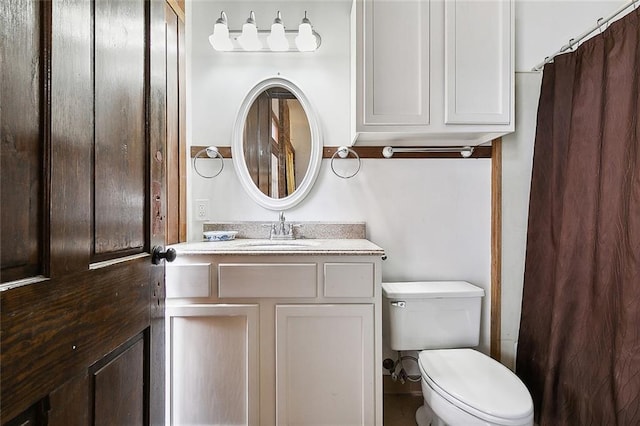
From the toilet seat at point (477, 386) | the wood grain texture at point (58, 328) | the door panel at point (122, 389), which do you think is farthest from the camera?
the toilet seat at point (477, 386)

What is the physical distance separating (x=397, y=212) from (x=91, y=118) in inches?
63.2

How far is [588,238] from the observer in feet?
4.43

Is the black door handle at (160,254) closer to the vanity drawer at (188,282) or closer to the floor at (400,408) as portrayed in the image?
the vanity drawer at (188,282)

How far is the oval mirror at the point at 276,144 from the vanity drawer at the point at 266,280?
0.60 metres

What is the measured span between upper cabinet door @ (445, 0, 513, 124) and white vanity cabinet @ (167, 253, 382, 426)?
0.89 meters

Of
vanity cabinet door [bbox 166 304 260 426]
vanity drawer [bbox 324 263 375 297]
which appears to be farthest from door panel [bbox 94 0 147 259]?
vanity drawer [bbox 324 263 375 297]

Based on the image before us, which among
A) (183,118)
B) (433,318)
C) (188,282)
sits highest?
(183,118)

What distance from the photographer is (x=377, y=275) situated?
4.75 ft

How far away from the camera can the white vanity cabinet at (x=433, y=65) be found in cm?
158

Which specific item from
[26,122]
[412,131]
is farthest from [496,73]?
[26,122]

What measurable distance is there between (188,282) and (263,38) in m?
1.43

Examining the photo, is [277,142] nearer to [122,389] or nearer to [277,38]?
[277,38]

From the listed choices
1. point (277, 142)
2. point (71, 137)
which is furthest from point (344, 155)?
point (71, 137)

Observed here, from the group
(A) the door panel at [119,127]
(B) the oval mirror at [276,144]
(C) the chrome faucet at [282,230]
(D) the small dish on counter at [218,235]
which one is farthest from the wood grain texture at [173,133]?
(A) the door panel at [119,127]
